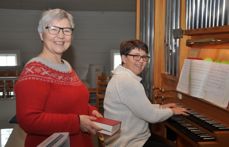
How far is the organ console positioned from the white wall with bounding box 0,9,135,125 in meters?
4.67

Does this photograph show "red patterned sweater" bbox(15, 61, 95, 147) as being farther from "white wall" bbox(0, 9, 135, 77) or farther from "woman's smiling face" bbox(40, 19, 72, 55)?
"white wall" bbox(0, 9, 135, 77)

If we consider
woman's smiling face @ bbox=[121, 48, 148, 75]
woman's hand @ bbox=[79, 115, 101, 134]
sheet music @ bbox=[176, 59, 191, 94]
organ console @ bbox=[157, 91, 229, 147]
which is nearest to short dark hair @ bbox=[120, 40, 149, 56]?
woman's smiling face @ bbox=[121, 48, 148, 75]

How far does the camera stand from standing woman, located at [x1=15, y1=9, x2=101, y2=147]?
1.20m

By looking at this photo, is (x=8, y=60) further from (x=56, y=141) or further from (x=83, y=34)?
(x=56, y=141)

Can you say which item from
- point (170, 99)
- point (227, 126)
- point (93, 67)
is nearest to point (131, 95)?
point (227, 126)

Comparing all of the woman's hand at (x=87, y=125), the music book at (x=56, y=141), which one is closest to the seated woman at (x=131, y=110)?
the woman's hand at (x=87, y=125)

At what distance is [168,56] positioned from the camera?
2.64m

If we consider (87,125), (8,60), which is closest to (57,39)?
(87,125)

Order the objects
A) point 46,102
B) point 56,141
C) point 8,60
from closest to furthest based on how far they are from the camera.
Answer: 1. point 56,141
2. point 46,102
3. point 8,60

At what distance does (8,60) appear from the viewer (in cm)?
654

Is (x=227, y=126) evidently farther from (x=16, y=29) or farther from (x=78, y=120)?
(x=16, y=29)

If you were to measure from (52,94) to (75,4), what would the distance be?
16.1 ft

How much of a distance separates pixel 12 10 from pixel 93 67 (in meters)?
2.18

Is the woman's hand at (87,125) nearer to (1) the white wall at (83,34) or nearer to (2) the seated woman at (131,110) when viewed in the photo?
(2) the seated woman at (131,110)
